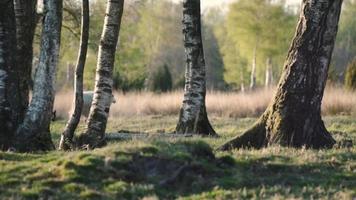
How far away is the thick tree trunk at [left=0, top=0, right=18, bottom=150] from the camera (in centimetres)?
1127

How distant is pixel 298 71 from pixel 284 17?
4754cm

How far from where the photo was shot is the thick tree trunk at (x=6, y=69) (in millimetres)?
11266

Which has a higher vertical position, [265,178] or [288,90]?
[288,90]

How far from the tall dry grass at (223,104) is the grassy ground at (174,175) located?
51.5 ft

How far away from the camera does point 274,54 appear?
57.4m

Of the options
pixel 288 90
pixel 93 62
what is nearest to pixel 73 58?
pixel 93 62

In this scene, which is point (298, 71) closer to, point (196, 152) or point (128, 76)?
point (196, 152)

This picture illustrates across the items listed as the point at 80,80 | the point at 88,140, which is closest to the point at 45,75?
the point at 88,140

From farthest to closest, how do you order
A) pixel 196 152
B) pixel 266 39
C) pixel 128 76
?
pixel 266 39, pixel 128 76, pixel 196 152

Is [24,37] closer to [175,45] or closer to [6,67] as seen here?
[6,67]

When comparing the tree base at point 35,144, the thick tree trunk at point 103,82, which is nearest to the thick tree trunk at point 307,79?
the tree base at point 35,144

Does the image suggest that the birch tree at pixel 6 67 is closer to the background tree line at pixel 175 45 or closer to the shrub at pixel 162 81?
the background tree line at pixel 175 45

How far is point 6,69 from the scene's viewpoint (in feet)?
37.1

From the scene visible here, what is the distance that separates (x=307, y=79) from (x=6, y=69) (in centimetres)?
509
